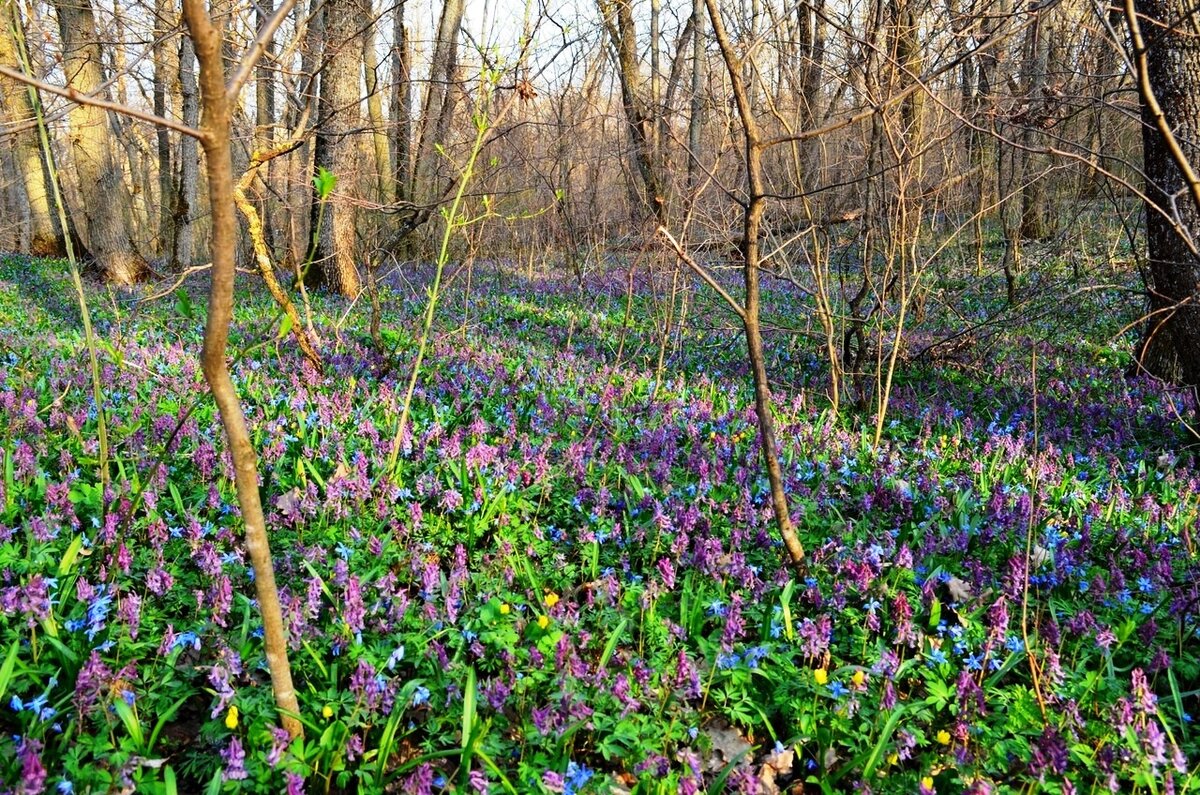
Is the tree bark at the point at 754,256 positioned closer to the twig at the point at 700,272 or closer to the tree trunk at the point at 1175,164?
the twig at the point at 700,272

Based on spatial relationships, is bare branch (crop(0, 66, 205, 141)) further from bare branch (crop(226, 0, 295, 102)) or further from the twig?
the twig

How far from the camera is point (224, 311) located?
1.41m

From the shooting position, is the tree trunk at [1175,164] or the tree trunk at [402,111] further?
the tree trunk at [402,111]

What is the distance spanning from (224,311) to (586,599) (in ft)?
5.30

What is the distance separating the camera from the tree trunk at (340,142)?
7.72 metres

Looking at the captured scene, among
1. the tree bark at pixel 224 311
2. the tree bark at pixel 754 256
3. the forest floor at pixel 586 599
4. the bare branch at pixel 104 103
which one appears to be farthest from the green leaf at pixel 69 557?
the tree bark at pixel 754 256

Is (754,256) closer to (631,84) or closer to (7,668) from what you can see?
(7,668)

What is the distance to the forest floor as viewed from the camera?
1869 millimetres

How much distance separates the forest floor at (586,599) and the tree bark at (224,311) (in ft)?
0.27

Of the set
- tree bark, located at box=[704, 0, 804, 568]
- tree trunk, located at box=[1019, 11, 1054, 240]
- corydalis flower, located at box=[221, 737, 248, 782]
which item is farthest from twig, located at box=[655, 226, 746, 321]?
tree trunk, located at box=[1019, 11, 1054, 240]

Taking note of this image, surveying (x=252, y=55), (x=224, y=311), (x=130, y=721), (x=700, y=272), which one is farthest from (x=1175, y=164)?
(x=130, y=721)

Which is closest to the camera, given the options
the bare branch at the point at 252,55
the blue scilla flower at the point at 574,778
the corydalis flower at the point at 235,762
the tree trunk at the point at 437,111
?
the bare branch at the point at 252,55

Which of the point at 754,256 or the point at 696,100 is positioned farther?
the point at 696,100

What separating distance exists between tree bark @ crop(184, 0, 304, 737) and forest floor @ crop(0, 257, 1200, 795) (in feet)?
0.27
